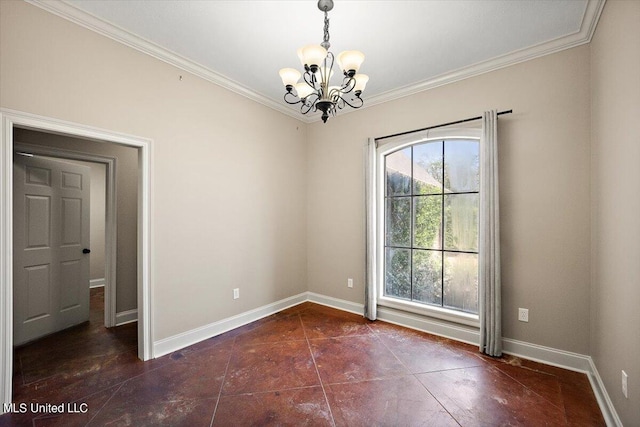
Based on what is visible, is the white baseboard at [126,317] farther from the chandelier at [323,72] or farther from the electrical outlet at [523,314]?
the electrical outlet at [523,314]

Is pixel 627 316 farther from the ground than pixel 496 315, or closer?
farther from the ground

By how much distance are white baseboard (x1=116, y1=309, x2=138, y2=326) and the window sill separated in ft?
10.4

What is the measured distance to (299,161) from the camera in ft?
14.0

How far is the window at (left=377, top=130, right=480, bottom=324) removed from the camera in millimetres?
3096

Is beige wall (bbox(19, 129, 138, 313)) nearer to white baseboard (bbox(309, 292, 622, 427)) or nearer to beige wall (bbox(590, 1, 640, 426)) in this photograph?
white baseboard (bbox(309, 292, 622, 427))

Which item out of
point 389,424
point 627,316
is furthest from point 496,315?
point 389,424

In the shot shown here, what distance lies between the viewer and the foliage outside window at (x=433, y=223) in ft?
10.2

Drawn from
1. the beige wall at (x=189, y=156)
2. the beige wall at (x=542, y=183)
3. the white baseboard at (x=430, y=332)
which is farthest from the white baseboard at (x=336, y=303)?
the beige wall at (x=542, y=183)

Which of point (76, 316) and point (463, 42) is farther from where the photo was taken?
point (76, 316)

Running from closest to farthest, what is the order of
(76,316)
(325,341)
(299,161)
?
(325,341)
(76,316)
(299,161)

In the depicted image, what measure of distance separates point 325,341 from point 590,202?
2763mm

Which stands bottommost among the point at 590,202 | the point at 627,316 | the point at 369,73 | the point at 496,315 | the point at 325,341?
the point at 325,341

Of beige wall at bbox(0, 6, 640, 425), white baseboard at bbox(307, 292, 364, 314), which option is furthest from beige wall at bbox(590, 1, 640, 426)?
white baseboard at bbox(307, 292, 364, 314)

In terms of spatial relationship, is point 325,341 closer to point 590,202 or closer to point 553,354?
point 553,354
